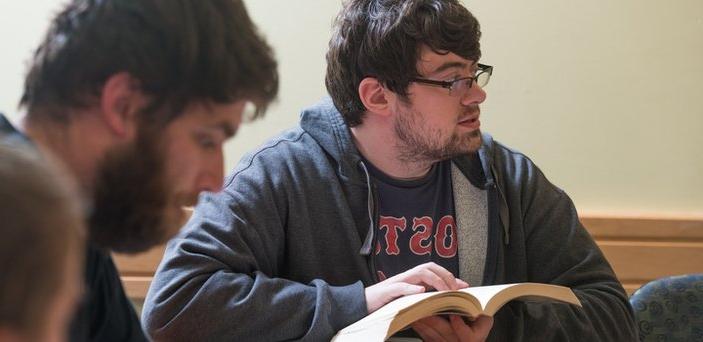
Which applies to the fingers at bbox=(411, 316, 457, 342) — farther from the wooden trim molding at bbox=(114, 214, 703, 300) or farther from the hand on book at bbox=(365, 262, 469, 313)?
the wooden trim molding at bbox=(114, 214, 703, 300)

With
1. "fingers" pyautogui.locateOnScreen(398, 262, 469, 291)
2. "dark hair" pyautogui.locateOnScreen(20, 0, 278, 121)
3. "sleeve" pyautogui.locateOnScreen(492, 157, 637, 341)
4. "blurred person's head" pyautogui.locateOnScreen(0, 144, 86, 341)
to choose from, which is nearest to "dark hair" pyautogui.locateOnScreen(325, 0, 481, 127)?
"sleeve" pyautogui.locateOnScreen(492, 157, 637, 341)

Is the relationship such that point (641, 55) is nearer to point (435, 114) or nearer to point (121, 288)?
point (435, 114)

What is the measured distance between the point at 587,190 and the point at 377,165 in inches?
35.3

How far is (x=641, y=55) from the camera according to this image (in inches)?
92.7

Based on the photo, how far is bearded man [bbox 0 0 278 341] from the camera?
0.95 meters

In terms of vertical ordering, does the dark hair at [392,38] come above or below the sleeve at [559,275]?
above

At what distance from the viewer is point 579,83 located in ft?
7.73

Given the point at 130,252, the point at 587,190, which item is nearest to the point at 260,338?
the point at 130,252

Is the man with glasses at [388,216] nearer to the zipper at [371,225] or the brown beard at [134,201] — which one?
the zipper at [371,225]

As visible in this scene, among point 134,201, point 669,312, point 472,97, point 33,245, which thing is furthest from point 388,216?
point 33,245

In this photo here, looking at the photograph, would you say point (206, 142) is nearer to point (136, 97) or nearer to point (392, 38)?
point (136, 97)

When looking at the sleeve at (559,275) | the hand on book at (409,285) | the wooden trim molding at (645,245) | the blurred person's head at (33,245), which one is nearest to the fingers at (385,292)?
the hand on book at (409,285)

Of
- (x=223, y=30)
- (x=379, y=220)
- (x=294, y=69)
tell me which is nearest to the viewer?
(x=223, y=30)

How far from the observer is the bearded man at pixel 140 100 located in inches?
37.5
